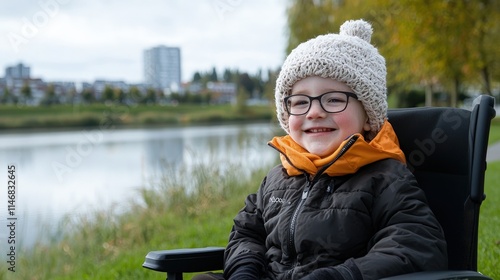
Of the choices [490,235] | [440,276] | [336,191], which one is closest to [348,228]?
[336,191]

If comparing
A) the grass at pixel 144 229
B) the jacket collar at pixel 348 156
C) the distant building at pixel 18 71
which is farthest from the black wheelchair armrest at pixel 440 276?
the distant building at pixel 18 71

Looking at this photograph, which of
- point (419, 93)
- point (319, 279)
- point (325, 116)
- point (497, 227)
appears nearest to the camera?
point (319, 279)

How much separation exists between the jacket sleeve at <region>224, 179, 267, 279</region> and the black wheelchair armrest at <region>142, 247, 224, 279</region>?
0.28 feet

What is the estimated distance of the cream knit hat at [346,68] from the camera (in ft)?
8.68

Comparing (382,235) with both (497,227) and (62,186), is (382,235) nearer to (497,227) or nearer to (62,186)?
(497,227)

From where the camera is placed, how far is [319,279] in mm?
2326

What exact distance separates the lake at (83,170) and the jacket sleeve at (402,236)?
341 cm

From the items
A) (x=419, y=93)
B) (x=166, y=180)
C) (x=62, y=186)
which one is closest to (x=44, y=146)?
(x=62, y=186)

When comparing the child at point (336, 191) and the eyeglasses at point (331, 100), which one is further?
the eyeglasses at point (331, 100)

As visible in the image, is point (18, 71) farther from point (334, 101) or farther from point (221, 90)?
point (221, 90)

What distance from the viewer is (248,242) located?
9.39ft

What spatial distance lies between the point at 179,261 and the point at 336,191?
725 millimetres

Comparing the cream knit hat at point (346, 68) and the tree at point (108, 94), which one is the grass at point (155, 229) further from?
the tree at point (108, 94)

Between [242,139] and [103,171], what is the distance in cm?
252
